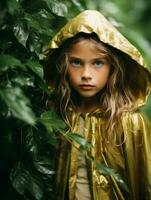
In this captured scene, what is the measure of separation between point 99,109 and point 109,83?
0.11 m

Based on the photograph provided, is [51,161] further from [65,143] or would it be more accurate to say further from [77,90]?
[77,90]

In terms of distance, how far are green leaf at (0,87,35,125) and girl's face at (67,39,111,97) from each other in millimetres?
538

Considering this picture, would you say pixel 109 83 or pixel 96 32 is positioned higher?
pixel 96 32

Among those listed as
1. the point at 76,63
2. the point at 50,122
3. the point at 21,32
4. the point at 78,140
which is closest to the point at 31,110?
the point at 50,122

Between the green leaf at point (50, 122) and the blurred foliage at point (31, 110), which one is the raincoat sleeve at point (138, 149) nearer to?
the blurred foliage at point (31, 110)

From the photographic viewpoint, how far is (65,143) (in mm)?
2402

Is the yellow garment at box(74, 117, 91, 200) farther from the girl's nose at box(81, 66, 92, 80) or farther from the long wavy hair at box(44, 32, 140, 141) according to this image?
the girl's nose at box(81, 66, 92, 80)

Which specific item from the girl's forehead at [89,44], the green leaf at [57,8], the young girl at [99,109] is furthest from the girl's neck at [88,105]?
the green leaf at [57,8]

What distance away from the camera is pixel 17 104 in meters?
1.72

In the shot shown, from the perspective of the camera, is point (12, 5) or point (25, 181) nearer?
point (12, 5)

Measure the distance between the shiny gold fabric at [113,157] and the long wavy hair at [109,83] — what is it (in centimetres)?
4

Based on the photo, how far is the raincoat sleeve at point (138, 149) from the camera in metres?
2.38

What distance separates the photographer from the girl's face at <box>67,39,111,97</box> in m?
2.30

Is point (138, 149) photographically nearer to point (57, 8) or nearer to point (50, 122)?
point (50, 122)
